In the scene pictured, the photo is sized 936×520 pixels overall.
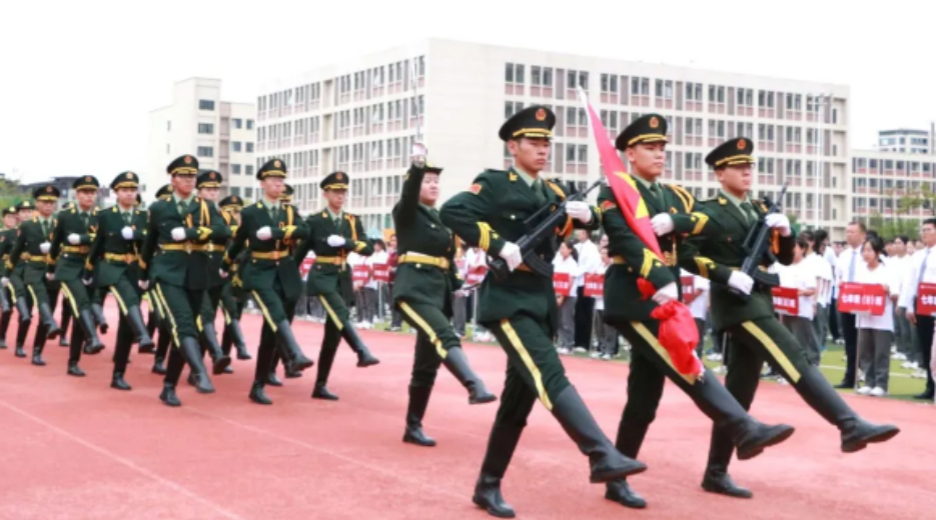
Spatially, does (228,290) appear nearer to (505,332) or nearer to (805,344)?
(805,344)

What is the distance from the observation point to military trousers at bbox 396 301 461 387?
1000 centimetres

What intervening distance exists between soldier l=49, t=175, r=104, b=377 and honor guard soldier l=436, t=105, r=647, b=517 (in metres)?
8.82

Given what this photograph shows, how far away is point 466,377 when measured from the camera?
9.89 m

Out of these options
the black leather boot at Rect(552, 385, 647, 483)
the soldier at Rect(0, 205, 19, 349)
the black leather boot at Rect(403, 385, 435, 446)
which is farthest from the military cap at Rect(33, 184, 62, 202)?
the black leather boot at Rect(552, 385, 647, 483)

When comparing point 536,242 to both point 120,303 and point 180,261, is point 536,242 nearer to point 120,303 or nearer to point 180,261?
point 180,261

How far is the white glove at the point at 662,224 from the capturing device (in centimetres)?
754

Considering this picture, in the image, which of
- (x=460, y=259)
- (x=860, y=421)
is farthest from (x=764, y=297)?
(x=460, y=259)

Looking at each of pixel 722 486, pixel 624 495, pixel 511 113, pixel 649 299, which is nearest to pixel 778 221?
pixel 649 299

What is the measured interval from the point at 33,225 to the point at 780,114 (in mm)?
91744

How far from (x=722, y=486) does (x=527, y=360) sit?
1.94 meters

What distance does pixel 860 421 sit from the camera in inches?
293

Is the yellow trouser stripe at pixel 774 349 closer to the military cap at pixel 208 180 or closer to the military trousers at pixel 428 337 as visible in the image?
the military trousers at pixel 428 337

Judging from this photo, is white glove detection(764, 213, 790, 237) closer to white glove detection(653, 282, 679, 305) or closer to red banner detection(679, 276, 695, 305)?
white glove detection(653, 282, 679, 305)

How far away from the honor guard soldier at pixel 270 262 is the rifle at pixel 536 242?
554 cm
